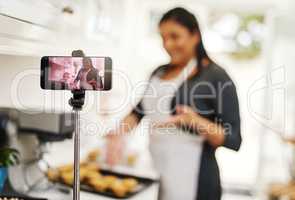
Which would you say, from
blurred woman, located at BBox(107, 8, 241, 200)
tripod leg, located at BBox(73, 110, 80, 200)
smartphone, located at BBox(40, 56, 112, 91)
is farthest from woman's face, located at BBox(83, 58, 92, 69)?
blurred woman, located at BBox(107, 8, 241, 200)

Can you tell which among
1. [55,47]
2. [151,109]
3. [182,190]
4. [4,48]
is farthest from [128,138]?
[4,48]

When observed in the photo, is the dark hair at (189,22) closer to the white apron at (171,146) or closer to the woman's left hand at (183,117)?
the white apron at (171,146)

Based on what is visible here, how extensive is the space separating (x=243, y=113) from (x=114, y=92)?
14.9 inches

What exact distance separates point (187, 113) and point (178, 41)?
8.4 inches

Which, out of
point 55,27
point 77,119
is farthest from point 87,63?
point 55,27

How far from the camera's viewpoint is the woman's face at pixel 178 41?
3.34ft

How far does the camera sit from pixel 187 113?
101 centimetres

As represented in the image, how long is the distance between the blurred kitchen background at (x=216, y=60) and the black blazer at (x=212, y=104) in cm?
3

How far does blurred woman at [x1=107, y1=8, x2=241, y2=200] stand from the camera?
998mm

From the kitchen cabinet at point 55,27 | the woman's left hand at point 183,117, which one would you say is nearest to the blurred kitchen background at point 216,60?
the kitchen cabinet at point 55,27

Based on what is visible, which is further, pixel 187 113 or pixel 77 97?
pixel 187 113

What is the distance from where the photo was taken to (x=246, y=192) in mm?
1069

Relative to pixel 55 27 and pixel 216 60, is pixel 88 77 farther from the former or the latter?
pixel 216 60

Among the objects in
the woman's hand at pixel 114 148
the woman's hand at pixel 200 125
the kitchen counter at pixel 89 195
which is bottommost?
the kitchen counter at pixel 89 195
